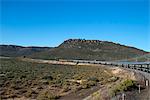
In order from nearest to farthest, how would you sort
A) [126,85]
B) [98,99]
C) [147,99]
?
[147,99] < [98,99] < [126,85]

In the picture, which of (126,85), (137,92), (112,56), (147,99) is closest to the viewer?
(147,99)

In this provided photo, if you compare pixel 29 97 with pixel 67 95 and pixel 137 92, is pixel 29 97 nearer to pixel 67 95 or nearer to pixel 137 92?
pixel 67 95

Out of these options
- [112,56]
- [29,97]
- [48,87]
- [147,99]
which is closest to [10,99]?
[29,97]

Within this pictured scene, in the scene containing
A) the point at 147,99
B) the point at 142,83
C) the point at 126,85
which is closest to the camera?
the point at 147,99

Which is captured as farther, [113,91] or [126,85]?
[126,85]

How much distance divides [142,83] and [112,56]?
549 ft

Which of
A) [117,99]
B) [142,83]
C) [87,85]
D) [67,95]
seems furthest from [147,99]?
[87,85]

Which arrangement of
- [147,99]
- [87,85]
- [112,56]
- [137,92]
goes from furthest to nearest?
[112,56] < [87,85] < [137,92] < [147,99]

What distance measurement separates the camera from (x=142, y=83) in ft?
106

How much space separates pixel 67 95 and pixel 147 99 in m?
12.9

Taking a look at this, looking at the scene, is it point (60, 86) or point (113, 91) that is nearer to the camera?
point (113, 91)

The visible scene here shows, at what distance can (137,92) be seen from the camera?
2664cm

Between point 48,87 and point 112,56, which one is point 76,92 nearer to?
point 48,87

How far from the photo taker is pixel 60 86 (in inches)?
1651
